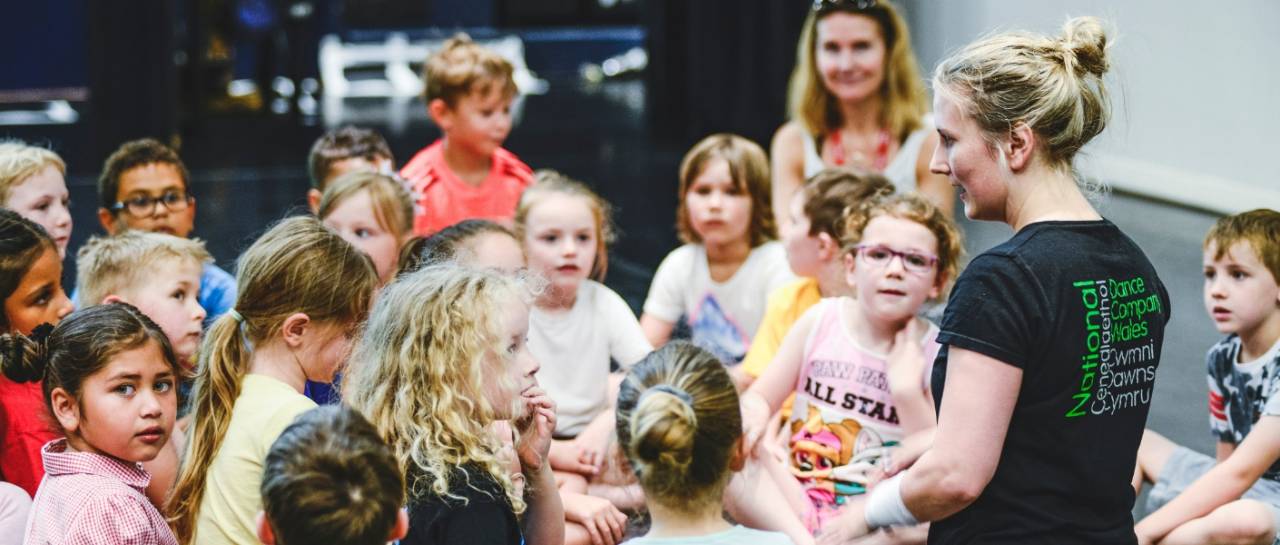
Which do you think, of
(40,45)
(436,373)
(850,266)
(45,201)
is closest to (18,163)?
(45,201)

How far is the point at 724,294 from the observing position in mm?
3805

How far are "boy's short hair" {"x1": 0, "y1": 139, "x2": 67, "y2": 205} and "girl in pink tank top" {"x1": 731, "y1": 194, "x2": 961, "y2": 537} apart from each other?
72.2 inches

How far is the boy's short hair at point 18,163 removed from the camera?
3371 mm

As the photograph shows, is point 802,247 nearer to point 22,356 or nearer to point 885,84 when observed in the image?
point 885,84

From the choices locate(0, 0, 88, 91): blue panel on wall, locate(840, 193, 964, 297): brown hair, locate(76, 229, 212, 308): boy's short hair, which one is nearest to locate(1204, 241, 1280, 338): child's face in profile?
locate(840, 193, 964, 297): brown hair

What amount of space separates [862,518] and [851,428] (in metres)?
0.75

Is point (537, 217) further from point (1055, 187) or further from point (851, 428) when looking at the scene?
point (1055, 187)

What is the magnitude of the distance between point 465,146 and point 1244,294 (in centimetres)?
223

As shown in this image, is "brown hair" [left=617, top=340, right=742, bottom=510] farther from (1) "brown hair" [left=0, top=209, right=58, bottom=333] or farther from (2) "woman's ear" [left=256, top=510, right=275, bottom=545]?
(1) "brown hair" [left=0, top=209, right=58, bottom=333]

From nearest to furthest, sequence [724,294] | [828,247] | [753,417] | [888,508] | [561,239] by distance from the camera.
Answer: [888,508]
[753,417]
[828,247]
[561,239]
[724,294]

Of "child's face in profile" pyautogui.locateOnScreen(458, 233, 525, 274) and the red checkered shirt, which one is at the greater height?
"child's face in profile" pyautogui.locateOnScreen(458, 233, 525, 274)

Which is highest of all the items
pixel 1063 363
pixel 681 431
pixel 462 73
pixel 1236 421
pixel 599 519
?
pixel 462 73

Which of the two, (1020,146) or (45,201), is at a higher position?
(1020,146)

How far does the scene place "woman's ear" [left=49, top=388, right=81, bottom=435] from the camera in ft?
7.46
